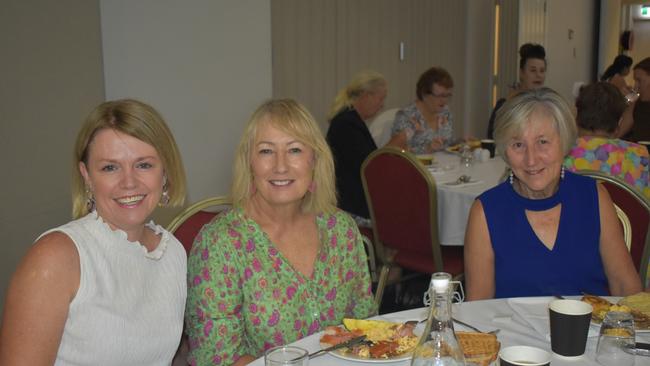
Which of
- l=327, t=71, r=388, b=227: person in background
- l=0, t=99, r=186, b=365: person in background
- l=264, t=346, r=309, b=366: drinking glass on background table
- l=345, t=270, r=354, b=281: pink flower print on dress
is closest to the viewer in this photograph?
l=264, t=346, r=309, b=366: drinking glass on background table

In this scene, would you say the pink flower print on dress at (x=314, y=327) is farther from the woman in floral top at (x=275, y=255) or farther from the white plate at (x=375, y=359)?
the white plate at (x=375, y=359)

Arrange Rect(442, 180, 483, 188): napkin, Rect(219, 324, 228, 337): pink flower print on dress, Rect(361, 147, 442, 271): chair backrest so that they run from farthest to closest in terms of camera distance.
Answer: Rect(442, 180, 483, 188): napkin < Rect(361, 147, 442, 271): chair backrest < Rect(219, 324, 228, 337): pink flower print on dress

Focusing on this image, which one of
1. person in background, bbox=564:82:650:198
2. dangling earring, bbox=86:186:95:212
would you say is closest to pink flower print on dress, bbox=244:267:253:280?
dangling earring, bbox=86:186:95:212

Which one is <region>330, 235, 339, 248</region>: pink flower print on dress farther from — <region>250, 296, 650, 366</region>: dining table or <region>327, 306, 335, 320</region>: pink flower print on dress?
<region>250, 296, 650, 366</region>: dining table

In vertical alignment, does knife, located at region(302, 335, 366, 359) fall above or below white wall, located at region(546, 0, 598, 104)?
below

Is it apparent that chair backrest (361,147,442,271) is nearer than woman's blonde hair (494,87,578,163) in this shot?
No

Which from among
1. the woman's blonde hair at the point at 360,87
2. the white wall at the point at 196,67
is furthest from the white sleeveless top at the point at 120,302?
the woman's blonde hair at the point at 360,87

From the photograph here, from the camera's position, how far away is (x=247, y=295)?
173 cm

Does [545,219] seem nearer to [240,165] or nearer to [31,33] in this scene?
[240,165]

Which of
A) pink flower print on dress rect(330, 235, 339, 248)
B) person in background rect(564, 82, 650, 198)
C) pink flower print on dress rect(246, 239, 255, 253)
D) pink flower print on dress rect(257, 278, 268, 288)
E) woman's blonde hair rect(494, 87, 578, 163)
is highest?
woman's blonde hair rect(494, 87, 578, 163)

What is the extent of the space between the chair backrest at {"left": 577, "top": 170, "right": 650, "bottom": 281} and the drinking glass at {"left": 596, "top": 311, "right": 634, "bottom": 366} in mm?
1283

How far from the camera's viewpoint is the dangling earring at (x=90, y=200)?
1596 millimetres

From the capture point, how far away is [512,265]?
6.72ft

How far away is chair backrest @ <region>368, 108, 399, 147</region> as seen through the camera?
18.9 feet
